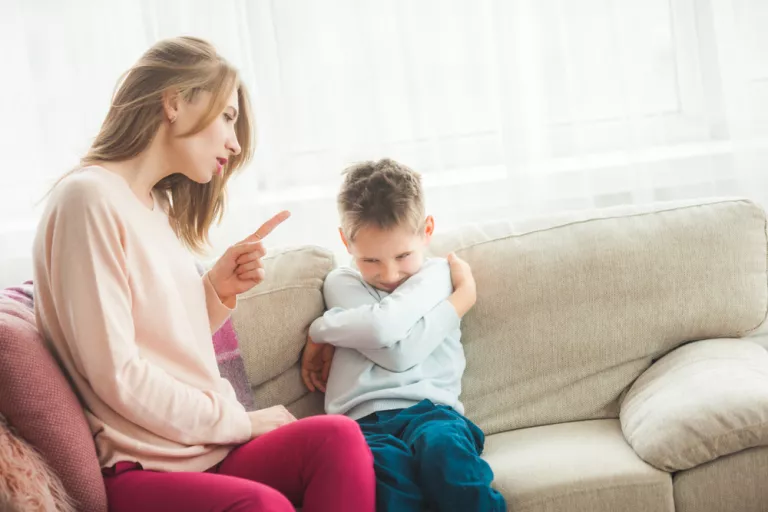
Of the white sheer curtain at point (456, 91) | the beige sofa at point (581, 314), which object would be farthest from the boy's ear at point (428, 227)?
the white sheer curtain at point (456, 91)

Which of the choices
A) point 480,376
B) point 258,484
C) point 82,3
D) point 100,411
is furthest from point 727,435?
point 82,3

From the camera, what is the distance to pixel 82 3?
257cm

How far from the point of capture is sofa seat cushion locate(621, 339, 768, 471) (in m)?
1.65

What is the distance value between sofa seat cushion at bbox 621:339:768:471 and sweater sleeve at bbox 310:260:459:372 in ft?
1.58

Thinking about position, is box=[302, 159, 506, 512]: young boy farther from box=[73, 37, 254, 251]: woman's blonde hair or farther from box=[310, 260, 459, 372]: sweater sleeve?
box=[73, 37, 254, 251]: woman's blonde hair

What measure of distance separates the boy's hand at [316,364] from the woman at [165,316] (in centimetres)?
29

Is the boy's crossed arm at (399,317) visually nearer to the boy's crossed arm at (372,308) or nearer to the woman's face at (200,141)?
the boy's crossed arm at (372,308)

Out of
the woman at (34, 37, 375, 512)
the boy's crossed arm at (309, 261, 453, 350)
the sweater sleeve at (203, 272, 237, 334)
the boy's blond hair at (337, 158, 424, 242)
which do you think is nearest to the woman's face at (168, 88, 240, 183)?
the woman at (34, 37, 375, 512)

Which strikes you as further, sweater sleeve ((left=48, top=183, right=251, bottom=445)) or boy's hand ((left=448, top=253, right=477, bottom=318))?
boy's hand ((left=448, top=253, right=477, bottom=318))

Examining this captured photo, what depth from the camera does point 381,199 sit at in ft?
6.48

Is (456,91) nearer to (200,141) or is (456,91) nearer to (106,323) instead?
(200,141)

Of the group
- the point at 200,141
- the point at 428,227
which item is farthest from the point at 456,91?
the point at 200,141

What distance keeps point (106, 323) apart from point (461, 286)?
3.00 ft

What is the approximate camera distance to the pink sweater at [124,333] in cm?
145
